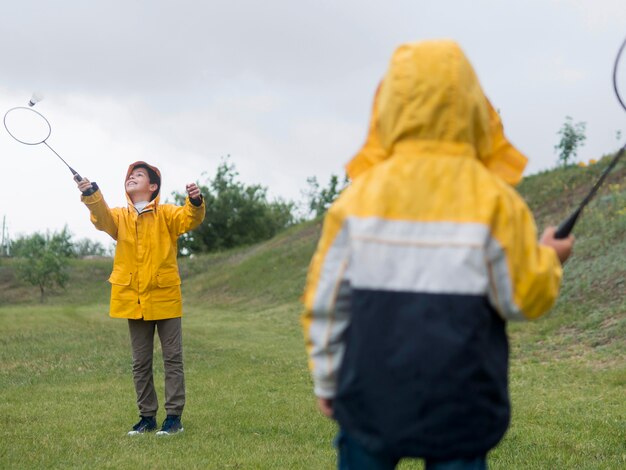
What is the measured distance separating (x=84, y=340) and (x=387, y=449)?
13182mm

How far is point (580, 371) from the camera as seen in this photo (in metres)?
10.3

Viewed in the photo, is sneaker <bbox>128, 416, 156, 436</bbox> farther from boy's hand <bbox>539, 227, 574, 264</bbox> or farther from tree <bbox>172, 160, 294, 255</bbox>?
tree <bbox>172, 160, 294, 255</bbox>

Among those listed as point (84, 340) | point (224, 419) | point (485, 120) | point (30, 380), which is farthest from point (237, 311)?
point (485, 120)

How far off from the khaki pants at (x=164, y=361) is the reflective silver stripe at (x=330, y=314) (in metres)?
4.17

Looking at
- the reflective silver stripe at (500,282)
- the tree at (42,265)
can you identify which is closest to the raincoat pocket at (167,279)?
the reflective silver stripe at (500,282)

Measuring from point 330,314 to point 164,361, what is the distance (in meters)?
4.31

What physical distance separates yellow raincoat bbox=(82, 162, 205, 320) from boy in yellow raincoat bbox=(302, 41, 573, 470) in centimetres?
406

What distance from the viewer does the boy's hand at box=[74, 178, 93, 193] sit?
6.23 metres

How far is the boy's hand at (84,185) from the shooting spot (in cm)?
623

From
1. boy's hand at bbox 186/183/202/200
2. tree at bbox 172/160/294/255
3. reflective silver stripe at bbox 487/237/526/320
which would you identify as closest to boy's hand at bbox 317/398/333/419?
reflective silver stripe at bbox 487/237/526/320

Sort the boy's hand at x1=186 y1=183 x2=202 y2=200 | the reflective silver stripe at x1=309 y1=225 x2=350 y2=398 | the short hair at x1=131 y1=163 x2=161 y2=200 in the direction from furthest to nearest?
1. the short hair at x1=131 y1=163 x2=161 y2=200
2. the boy's hand at x1=186 y1=183 x2=202 y2=200
3. the reflective silver stripe at x1=309 y1=225 x2=350 y2=398

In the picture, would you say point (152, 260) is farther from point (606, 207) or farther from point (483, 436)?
point (606, 207)

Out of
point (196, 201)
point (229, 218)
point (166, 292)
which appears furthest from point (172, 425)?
point (229, 218)

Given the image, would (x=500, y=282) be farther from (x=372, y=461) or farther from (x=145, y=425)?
(x=145, y=425)
